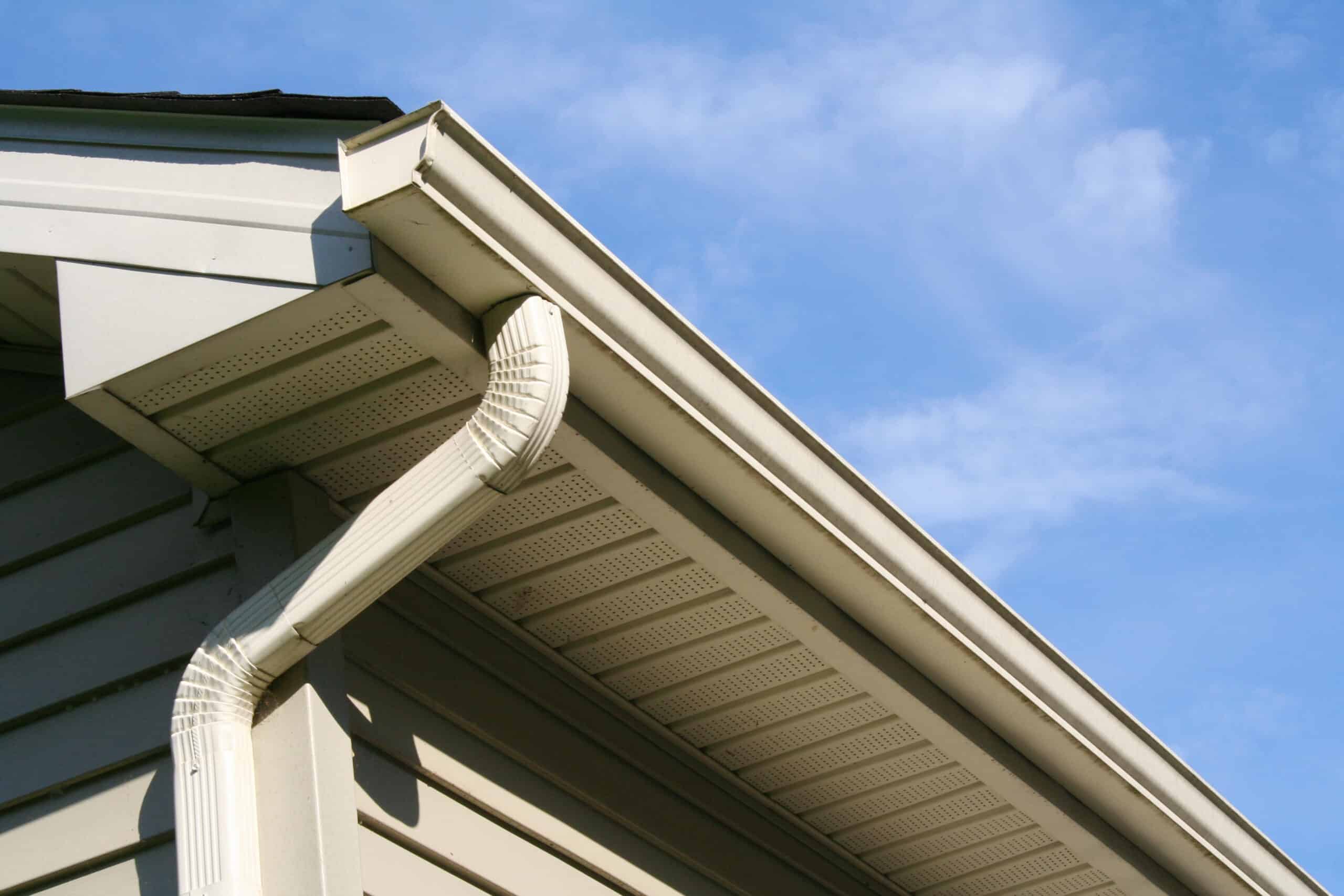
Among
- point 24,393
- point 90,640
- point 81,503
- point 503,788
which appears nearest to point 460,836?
point 503,788

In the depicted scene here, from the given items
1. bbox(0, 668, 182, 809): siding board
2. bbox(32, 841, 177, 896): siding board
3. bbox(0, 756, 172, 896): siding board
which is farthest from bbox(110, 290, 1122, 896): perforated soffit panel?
bbox(32, 841, 177, 896): siding board

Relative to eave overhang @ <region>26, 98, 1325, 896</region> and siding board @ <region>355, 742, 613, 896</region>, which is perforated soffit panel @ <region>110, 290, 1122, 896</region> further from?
siding board @ <region>355, 742, 613, 896</region>

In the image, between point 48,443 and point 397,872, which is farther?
point 48,443

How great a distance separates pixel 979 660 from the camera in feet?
13.4

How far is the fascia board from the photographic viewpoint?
3.00m

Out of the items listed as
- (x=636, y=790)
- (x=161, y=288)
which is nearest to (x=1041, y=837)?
(x=636, y=790)

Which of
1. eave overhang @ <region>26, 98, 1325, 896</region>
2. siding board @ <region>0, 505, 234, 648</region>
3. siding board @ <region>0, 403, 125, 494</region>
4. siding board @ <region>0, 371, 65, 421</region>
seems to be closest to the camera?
eave overhang @ <region>26, 98, 1325, 896</region>

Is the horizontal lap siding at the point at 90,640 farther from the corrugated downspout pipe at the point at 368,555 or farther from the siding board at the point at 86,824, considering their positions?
the corrugated downspout pipe at the point at 368,555

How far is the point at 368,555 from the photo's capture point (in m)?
3.12

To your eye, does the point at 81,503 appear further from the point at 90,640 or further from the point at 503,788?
the point at 503,788

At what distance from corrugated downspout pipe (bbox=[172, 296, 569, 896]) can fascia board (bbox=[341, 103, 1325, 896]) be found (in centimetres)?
15

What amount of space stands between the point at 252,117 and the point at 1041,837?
3.16 meters

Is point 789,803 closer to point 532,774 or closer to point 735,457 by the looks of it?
point 532,774

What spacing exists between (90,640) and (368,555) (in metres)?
0.86
